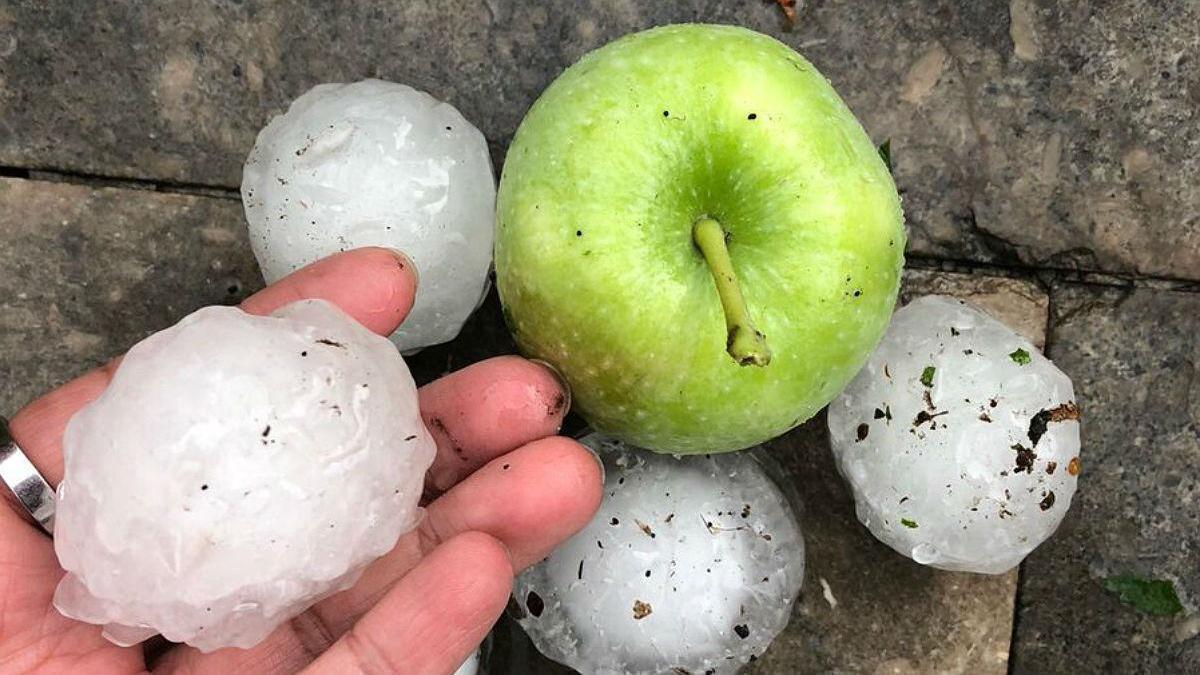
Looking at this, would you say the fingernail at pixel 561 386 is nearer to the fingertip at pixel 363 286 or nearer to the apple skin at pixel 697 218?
the apple skin at pixel 697 218

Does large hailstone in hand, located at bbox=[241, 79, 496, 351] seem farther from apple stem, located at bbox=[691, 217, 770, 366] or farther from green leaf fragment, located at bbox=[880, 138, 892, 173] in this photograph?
green leaf fragment, located at bbox=[880, 138, 892, 173]

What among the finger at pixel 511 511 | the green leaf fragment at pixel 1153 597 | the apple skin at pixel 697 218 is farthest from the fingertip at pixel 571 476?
the green leaf fragment at pixel 1153 597

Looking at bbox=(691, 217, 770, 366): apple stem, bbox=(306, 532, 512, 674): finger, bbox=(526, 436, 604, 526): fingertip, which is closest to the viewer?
bbox=(691, 217, 770, 366): apple stem

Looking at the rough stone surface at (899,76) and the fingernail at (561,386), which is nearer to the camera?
the fingernail at (561,386)

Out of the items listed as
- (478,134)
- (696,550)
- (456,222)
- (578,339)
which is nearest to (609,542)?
(696,550)

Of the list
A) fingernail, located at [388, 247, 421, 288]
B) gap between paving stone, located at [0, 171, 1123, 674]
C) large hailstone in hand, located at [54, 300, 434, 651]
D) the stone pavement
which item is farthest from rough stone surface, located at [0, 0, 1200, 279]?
large hailstone in hand, located at [54, 300, 434, 651]

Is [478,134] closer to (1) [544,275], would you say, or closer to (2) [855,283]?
(1) [544,275]
